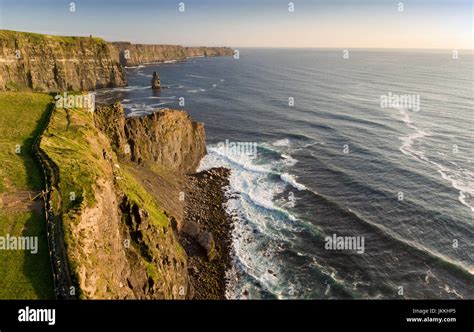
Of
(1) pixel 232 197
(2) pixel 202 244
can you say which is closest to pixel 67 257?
(2) pixel 202 244

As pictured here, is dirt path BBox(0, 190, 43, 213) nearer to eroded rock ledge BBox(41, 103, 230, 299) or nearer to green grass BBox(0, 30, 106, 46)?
eroded rock ledge BBox(41, 103, 230, 299)

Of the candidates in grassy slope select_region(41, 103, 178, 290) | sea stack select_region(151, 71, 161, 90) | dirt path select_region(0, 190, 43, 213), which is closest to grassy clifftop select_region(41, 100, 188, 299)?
grassy slope select_region(41, 103, 178, 290)

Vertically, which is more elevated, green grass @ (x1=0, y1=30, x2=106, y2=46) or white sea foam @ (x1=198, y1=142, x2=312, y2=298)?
green grass @ (x1=0, y1=30, x2=106, y2=46)

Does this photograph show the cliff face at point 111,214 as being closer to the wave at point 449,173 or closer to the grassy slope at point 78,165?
the grassy slope at point 78,165

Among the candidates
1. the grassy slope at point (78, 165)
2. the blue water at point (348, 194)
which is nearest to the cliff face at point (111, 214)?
the grassy slope at point (78, 165)

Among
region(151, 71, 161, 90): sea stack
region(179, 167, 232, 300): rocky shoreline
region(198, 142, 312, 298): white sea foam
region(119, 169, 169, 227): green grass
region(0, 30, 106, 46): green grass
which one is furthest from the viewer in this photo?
region(151, 71, 161, 90): sea stack

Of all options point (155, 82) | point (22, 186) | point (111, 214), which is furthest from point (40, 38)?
point (111, 214)

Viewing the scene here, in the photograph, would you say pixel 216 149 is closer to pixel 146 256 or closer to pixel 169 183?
pixel 169 183
